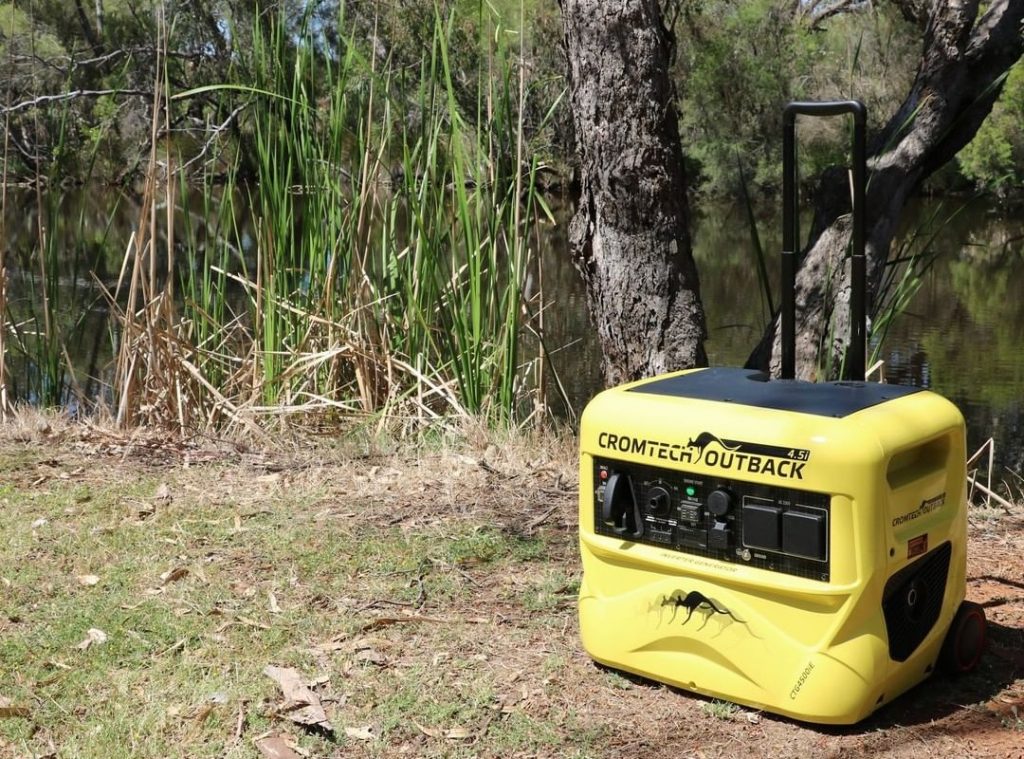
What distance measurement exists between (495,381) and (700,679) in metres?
2.75

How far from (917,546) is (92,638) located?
7.12 feet

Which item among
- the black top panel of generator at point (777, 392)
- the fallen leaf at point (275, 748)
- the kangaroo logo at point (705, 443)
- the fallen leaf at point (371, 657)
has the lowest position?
the fallen leaf at point (275, 748)

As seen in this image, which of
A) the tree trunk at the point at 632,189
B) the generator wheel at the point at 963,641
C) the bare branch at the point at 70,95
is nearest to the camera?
the generator wheel at the point at 963,641

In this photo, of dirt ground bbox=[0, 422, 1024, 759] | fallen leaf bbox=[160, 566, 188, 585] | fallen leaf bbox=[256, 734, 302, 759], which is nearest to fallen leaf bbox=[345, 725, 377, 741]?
dirt ground bbox=[0, 422, 1024, 759]

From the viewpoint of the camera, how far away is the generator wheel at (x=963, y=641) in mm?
2883

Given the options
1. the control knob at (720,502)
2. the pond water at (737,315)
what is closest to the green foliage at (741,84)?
the pond water at (737,315)

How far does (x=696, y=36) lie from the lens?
28.6 m

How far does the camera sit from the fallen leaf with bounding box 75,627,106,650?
126 inches

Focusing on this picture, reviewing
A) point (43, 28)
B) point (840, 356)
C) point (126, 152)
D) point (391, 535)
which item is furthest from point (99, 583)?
point (43, 28)

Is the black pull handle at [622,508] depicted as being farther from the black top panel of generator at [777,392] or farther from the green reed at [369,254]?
the green reed at [369,254]

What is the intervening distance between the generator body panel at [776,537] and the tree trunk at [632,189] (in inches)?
73.2

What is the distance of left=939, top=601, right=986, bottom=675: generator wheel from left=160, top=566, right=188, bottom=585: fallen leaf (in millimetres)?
2248

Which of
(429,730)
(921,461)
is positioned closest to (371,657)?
(429,730)

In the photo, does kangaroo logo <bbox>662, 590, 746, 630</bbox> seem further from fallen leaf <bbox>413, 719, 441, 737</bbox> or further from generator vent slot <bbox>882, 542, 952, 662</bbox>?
fallen leaf <bbox>413, 719, 441, 737</bbox>
